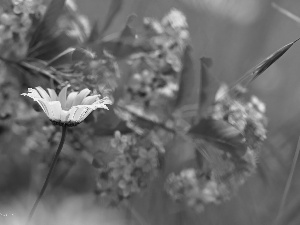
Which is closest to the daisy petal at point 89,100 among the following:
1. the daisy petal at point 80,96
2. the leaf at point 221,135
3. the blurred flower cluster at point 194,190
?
the daisy petal at point 80,96

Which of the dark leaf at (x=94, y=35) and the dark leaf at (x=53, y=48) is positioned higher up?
the dark leaf at (x=94, y=35)

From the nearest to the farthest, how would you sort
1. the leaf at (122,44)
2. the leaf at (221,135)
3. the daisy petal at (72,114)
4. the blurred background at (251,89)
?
the daisy petal at (72,114) → the leaf at (221,135) → the leaf at (122,44) → the blurred background at (251,89)

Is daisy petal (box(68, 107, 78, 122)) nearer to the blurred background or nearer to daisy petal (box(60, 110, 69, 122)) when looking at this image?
daisy petal (box(60, 110, 69, 122))

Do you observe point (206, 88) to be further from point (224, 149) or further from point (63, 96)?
point (63, 96)

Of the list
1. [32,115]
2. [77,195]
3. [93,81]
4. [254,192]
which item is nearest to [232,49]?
[254,192]

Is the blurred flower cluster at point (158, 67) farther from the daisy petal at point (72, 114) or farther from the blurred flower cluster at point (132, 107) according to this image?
the daisy petal at point (72, 114)

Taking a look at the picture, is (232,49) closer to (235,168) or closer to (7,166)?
(7,166)

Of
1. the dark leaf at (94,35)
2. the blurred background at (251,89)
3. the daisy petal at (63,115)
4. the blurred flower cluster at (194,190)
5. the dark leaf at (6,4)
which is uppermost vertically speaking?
the daisy petal at (63,115)
